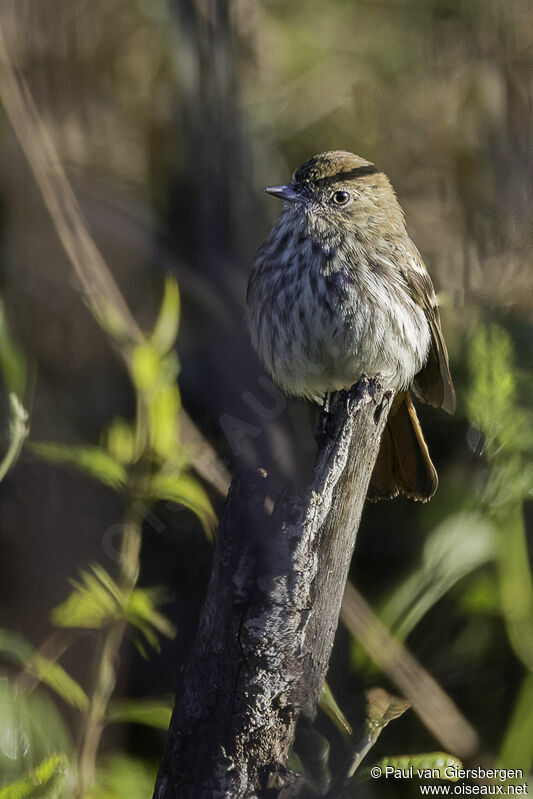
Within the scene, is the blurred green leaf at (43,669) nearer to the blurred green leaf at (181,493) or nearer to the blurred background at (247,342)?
the blurred background at (247,342)

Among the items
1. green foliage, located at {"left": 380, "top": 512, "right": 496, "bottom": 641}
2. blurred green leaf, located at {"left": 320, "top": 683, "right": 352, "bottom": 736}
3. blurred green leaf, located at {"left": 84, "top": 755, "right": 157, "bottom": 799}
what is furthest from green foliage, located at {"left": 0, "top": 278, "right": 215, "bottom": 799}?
green foliage, located at {"left": 380, "top": 512, "right": 496, "bottom": 641}

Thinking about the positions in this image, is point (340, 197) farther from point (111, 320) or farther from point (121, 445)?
point (121, 445)

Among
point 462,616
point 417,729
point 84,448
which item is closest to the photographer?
point 84,448

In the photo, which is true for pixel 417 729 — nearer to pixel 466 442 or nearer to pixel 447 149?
pixel 466 442

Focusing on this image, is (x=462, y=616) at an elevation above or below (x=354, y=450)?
below

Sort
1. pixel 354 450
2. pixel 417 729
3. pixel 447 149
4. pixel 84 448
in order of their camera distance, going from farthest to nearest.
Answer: pixel 447 149 < pixel 417 729 < pixel 84 448 < pixel 354 450

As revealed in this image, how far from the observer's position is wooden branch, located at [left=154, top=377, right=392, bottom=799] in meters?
1.48

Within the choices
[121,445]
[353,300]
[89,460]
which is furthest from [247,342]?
[89,460]

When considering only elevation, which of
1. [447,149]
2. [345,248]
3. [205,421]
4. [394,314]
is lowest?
[205,421]

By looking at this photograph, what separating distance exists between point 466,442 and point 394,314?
1.34 feet

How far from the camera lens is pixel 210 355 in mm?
1979

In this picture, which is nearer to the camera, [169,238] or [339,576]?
[339,576]

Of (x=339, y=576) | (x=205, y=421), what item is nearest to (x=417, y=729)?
(x=339, y=576)

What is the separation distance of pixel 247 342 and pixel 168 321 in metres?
0.38
